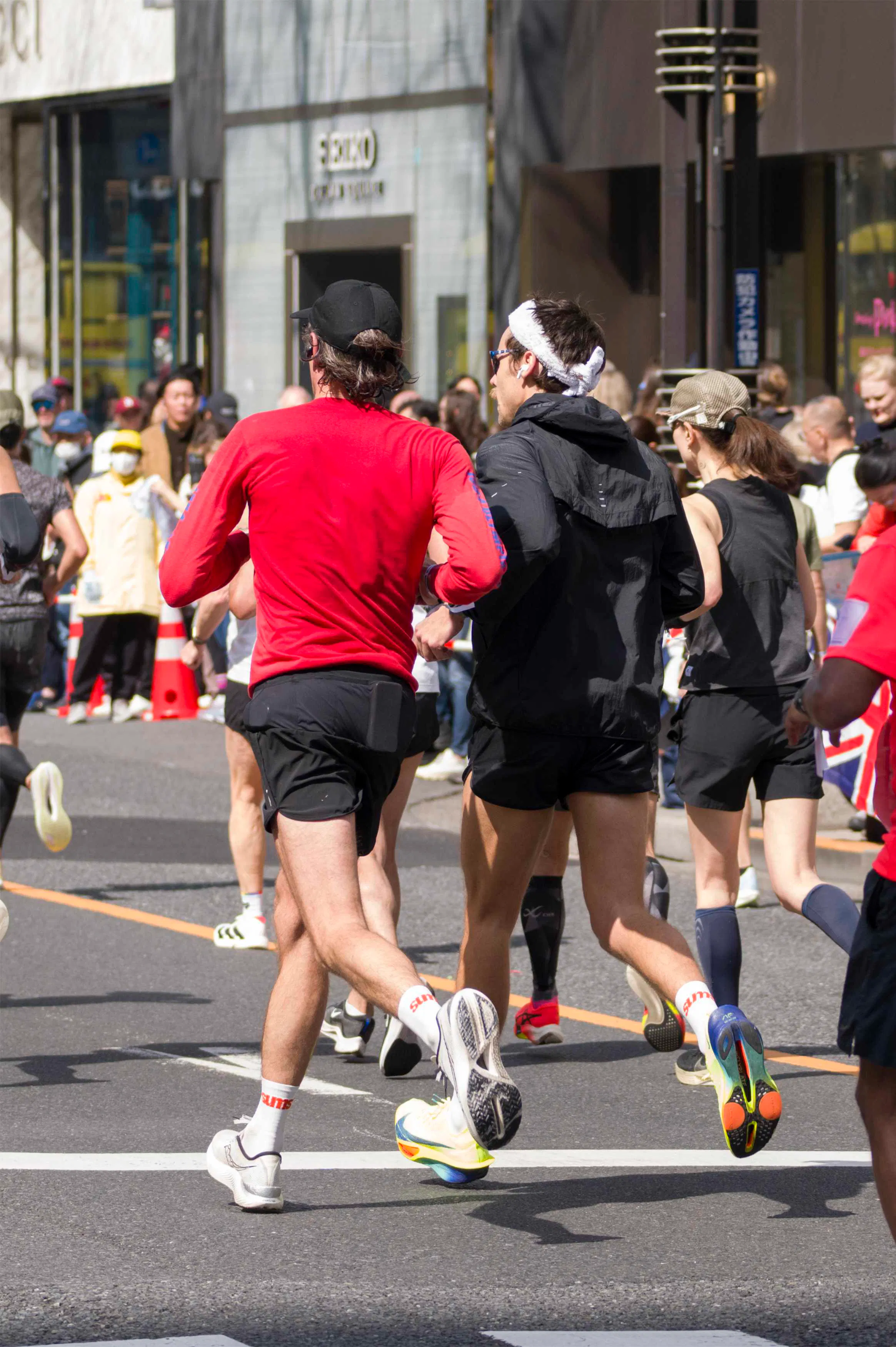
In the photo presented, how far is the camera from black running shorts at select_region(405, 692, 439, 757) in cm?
725

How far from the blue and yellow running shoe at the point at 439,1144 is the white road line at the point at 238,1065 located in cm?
132

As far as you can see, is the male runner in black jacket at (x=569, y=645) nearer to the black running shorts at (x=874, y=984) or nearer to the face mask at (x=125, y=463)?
the black running shorts at (x=874, y=984)

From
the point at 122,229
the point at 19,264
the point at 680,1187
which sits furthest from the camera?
the point at 19,264

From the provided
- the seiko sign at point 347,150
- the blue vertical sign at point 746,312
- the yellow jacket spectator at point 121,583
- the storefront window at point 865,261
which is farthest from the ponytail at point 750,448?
the seiko sign at point 347,150

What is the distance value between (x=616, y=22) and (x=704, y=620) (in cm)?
1302

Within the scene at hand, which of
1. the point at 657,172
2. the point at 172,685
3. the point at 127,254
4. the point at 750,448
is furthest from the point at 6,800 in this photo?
the point at 127,254

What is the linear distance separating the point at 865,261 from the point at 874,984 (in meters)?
14.9

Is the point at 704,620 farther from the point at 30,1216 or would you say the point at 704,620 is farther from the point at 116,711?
the point at 116,711

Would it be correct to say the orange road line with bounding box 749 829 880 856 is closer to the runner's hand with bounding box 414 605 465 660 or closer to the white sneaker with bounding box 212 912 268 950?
the white sneaker with bounding box 212 912 268 950

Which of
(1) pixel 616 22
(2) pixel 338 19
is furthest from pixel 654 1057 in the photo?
(2) pixel 338 19

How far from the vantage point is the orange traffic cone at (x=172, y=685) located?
16.5 m

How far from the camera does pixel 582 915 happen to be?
32.6ft

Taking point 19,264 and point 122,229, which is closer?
point 122,229

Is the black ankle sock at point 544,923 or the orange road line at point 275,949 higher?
the black ankle sock at point 544,923
